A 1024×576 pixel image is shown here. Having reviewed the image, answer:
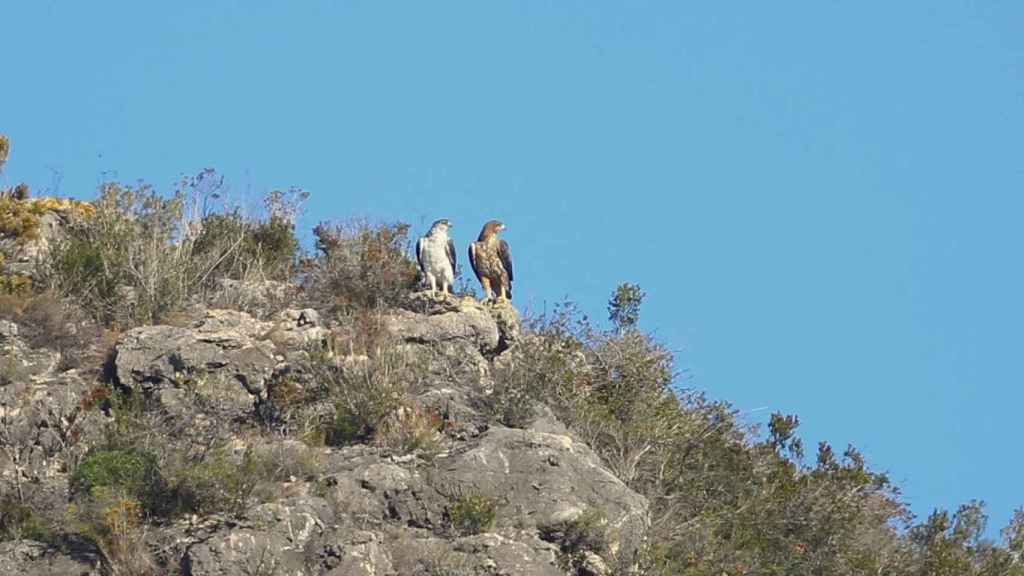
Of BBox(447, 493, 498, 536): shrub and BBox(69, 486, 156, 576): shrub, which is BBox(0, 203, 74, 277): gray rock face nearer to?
BBox(69, 486, 156, 576): shrub

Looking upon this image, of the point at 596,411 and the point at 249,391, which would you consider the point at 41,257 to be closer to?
the point at 249,391

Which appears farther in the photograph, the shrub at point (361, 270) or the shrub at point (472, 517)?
the shrub at point (361, 270)

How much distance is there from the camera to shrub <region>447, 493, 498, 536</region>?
21469mm

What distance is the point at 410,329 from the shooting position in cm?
2577

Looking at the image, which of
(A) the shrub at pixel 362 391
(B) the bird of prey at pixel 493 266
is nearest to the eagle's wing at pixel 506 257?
(B) the bird of prey at pixel 493 266

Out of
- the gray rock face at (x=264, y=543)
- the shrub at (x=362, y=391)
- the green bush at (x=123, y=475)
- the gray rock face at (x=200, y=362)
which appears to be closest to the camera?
the gray rock face at (x=264, y=543)

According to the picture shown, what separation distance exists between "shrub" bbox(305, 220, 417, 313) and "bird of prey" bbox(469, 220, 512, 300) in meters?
0.89

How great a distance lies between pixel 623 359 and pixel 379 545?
652 centimetres

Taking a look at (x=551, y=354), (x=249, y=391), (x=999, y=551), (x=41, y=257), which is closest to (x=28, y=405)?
(x=249, y=391)

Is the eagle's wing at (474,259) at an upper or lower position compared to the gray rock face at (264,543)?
upper

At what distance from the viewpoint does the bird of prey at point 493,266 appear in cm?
2809

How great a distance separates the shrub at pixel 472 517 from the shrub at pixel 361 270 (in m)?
5.57

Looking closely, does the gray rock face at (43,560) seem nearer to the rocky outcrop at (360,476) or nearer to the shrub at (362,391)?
the rocky outcrop at (360,476)

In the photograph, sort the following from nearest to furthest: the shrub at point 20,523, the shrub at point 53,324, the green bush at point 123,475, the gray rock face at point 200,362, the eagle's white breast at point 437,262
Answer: the shrub at point 20,523 < the green bush at point 123,475 < the gray rock face at point 200,362 < the shrub at point 53,324 < the eagle's white breast at point 437,262
